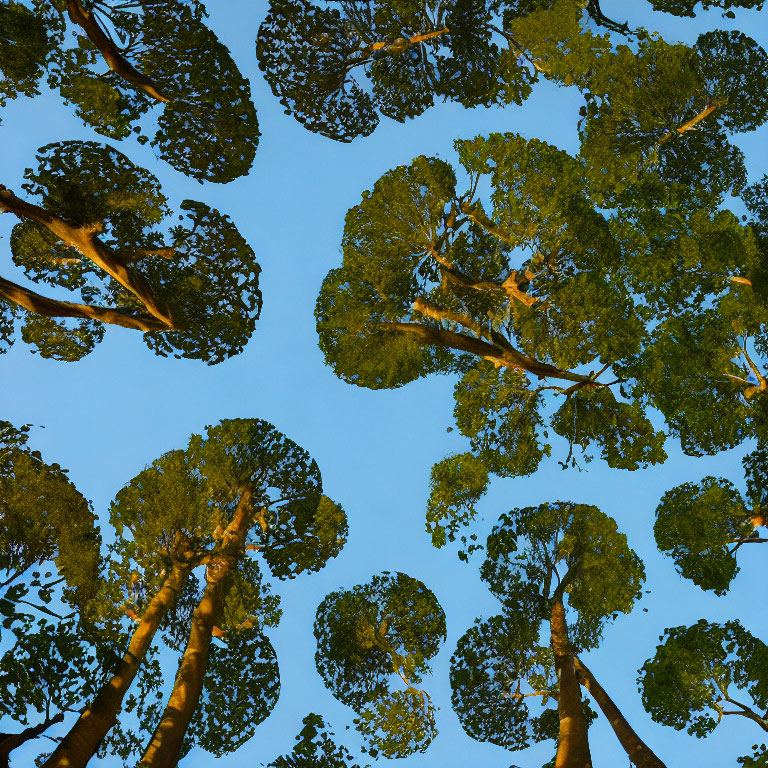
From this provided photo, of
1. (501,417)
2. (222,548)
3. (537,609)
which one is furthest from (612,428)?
(222,548)

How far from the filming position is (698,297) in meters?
12.6

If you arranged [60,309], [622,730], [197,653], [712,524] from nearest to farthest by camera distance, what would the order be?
[60,309] → [622,730] → [197,653] → [712,524]

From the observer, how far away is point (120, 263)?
10.1m

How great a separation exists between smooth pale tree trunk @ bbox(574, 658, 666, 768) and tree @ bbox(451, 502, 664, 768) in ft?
5.40

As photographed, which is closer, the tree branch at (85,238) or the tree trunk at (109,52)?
the tree branch at (85,238)

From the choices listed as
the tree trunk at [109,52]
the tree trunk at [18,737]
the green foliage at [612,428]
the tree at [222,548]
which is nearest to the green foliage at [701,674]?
the green foliage at [612,428]

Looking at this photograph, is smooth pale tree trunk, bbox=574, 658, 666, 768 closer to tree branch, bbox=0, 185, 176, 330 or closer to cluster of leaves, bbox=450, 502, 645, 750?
cluster of leaves, bbox=450, 502, 645, 750

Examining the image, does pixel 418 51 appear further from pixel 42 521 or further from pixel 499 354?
pixel 42 521

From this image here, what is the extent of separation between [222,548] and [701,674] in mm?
12069

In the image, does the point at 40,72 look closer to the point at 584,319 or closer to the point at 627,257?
the point at 584,319

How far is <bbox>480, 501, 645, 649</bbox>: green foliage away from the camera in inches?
542

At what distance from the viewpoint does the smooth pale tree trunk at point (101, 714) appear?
7160 mm

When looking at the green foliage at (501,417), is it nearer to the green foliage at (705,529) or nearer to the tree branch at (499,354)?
the tree branch at (499,354)

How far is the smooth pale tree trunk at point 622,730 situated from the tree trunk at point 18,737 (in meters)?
9.08
